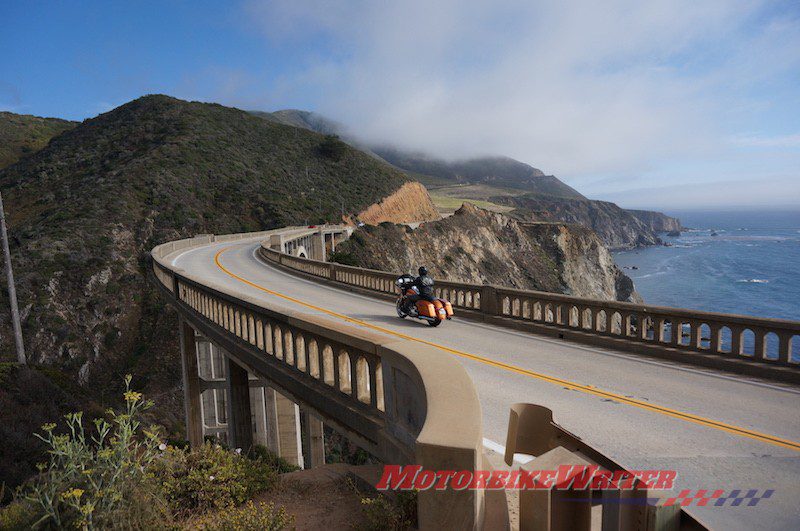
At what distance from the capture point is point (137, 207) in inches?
2036

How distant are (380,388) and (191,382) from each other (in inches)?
573

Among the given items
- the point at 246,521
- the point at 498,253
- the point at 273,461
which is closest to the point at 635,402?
the point at 273,461

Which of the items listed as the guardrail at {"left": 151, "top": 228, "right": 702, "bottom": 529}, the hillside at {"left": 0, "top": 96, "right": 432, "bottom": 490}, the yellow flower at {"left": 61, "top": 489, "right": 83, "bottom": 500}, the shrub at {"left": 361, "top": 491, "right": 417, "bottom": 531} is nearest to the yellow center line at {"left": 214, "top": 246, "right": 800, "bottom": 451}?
the guardrail at {"left": 151, "top": 228, "right": 702, "bottom": 529}

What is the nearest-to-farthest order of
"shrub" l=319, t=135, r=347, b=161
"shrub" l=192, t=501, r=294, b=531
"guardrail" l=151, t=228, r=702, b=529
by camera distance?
"guardrail" l=151, t=228, r=702, b=529, "shrub" l=192, t=501, r=294, b=531, "shrub" l=319, t=135, r=347, b=161

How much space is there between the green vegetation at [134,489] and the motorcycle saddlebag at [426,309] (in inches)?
290

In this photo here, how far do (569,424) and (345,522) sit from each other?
3.06m

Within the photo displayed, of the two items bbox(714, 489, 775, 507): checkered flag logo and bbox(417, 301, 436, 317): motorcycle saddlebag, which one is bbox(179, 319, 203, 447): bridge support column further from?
bbox(714, 489, 775, 507): checkered flag logo

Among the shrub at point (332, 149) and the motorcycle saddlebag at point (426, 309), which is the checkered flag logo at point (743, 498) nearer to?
the motorcycle saddlebag at point (426, 309)

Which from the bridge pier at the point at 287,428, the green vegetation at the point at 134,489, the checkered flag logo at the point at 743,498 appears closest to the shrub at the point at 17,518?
→ the green vegetation at the point at 134,489

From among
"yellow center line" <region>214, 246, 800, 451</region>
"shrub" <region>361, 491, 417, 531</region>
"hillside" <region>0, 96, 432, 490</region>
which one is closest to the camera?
"shrub" <region>361, 491, 417, 531</region>

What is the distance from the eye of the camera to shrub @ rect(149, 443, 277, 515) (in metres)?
4.30

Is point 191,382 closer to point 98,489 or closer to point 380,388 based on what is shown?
point 380,388

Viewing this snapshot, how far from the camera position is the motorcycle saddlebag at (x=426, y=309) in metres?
11.8

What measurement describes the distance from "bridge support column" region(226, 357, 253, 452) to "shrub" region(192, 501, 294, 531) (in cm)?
698
